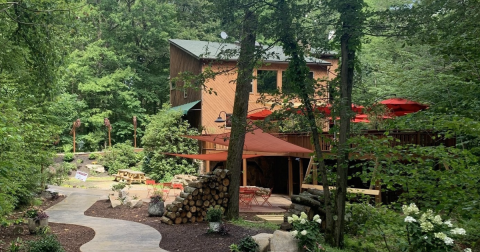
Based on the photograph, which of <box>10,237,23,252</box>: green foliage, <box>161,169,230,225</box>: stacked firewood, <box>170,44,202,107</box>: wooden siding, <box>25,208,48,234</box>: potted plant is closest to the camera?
<box>10,237,23,252</box>: green foliage

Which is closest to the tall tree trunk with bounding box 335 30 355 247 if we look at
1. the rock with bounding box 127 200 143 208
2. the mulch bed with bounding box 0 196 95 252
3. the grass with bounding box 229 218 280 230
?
the grass with bounding box 229 218 280 230

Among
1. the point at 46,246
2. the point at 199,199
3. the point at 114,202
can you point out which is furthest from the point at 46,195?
the point at 46,246

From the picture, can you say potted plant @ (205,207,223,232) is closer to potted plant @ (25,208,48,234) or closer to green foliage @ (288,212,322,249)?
green foliage @ (288,212,322,249)

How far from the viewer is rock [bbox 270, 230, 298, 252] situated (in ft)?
16.1

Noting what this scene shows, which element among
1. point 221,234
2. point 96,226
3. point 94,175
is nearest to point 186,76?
point 221,234

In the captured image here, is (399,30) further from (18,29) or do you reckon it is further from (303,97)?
(18,29)

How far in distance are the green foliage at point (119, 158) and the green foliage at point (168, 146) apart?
3115 mm

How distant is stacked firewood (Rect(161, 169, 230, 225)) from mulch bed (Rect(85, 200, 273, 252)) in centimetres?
21

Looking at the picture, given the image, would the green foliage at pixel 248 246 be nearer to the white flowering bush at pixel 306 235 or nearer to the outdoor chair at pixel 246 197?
the white flowering bush at pixel 306 235

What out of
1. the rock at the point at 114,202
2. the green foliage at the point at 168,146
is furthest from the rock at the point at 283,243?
the green foliage at the point at 168,146

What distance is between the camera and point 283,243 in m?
4.99

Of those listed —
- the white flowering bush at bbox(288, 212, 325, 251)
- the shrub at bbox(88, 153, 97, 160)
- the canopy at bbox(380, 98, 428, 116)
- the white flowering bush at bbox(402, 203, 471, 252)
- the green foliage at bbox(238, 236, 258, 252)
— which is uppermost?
the canopy at bbox(380, 98, 428, 116)

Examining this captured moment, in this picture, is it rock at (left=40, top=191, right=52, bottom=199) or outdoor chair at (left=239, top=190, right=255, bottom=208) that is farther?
rock at (left=40, top=191, right=52, bottom=199)

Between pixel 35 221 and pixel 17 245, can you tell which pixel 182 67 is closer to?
pixel 35 221
